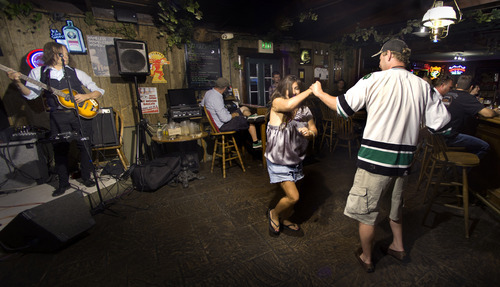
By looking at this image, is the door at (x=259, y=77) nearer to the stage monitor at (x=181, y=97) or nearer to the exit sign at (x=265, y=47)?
the exit sign at (x=265, y=47)

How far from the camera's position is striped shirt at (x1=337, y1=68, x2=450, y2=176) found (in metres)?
1.42

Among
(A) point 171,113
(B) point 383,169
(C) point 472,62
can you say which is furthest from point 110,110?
(C) point 472,62

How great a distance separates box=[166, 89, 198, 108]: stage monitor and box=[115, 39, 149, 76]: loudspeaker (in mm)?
575

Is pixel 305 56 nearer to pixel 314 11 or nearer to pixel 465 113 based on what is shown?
pixel 314 11

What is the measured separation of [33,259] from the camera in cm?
196

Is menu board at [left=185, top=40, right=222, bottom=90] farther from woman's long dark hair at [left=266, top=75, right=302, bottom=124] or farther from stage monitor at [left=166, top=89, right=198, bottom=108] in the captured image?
woman's long dark hair at [left=266, top=75, right=302, bottom=124]

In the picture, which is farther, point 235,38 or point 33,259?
point 235,38

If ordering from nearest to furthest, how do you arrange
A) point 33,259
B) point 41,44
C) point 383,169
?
point 383,169 < point 33,259 < point 41,44

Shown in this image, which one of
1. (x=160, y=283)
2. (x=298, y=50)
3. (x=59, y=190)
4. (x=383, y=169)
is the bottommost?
(x=160, y=283)

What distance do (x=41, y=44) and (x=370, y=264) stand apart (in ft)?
16.7

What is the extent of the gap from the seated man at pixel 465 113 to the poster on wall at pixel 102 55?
5263 millimetres

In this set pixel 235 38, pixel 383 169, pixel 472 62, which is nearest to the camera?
pixel 383 169

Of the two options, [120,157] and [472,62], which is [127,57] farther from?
[472,62]

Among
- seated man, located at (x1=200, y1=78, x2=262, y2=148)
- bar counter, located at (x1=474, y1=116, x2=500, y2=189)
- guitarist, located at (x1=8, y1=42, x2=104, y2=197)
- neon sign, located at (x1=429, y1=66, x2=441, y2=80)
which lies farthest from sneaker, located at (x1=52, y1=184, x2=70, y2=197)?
neon sign, located at (x1=429, y1=66, x2=441, y2=80)
